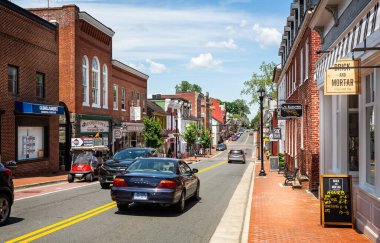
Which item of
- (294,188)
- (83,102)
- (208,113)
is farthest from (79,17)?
(208,113)

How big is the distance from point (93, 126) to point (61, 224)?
26.0m

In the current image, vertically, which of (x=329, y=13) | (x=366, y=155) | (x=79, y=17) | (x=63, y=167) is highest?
(x=79, y=17)

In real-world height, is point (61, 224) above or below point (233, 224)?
above

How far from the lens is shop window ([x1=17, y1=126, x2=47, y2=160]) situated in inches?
971

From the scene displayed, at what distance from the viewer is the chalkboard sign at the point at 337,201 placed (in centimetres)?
987

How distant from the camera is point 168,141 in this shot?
69.4 metres

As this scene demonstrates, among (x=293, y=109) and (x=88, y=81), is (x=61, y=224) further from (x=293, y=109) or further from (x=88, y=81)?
(x=88, y=81)

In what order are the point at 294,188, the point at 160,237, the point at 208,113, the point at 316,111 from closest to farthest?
the point at 160,237 < the point at 316,111 < the point at 294,188 < the point at 208,113

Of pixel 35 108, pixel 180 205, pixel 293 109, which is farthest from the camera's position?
pixel 35 108

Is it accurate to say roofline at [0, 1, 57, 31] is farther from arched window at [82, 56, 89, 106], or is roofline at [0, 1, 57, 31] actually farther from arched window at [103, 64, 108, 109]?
arched window at [103, 64, 108, 109]

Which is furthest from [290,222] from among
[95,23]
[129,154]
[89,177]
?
[95,23]

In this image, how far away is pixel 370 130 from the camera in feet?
30.6

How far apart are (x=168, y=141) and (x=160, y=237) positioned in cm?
6030

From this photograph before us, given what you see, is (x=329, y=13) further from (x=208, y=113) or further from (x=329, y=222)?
(x=208, y=113)
